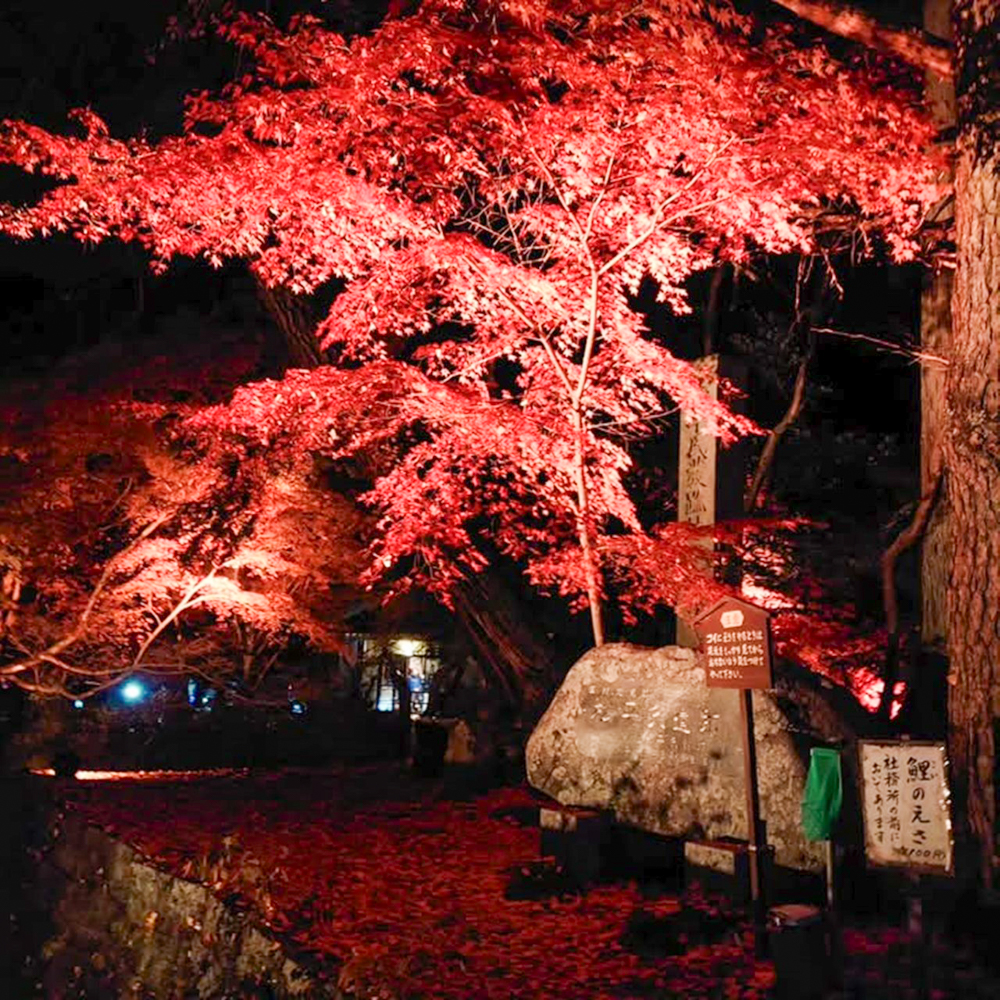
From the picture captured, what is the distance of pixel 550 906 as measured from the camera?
26.9 ft

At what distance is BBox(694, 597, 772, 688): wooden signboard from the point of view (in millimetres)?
6797

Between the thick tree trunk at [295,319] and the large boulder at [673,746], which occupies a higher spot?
the thick tree trunk at [295,319]

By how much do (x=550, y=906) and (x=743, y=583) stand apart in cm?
710

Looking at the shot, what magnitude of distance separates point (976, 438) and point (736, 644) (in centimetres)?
236

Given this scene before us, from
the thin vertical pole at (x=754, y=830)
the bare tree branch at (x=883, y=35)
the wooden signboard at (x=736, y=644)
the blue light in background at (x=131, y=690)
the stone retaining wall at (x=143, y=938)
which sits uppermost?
the bare tree branch at (x=883, y=35)

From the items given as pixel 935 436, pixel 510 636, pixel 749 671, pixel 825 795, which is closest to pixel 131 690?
→ pixel 510 636

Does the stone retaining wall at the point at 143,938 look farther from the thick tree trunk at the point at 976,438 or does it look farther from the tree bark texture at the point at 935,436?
the tree bark texture at the point at 935,436

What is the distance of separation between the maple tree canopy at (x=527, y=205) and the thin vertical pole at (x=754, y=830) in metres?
3.10

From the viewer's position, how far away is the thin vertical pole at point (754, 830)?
264 inches

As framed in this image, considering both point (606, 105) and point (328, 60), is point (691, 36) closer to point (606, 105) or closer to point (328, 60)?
point (606, 105)

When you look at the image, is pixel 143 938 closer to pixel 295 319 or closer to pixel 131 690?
pixel 295 319

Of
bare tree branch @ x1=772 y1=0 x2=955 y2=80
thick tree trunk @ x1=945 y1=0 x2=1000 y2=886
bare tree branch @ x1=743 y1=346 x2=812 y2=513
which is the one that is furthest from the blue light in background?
bare tree branch @ x1=772 y1=0 x2=955 y2=80

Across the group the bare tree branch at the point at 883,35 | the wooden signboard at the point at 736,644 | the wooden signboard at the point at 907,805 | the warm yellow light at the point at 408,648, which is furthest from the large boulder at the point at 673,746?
the warm yellow light at the point at 408,648

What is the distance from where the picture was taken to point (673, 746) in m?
8.65
